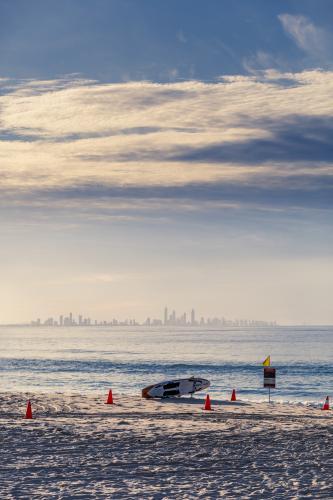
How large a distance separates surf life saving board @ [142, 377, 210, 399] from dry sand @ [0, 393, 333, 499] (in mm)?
7621

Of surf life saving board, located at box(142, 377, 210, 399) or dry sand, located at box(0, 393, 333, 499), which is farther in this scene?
surf life saving board, located at box(142, 377, 210, 399)

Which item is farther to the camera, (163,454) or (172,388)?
(172,388)

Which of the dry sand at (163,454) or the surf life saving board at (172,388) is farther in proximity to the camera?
the surf life saving board at (172,388)

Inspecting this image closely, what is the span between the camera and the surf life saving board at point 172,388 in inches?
1421

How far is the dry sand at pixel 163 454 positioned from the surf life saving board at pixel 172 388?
7621mm

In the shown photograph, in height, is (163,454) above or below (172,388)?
above

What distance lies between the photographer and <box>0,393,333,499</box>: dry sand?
13.5 metres

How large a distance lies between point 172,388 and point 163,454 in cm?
1988

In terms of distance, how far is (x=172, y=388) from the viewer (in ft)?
121

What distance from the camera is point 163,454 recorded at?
680 inches

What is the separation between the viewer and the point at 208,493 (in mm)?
13141

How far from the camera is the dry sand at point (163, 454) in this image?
13.5 metres

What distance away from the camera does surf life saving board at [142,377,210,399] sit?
36.1 meters

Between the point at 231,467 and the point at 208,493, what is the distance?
2835 mm
